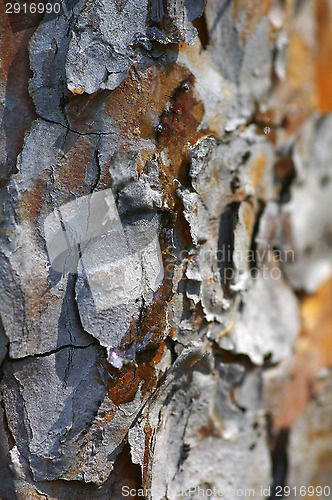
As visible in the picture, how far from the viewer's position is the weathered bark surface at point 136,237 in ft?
1.17

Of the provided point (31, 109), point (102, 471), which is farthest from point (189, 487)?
point (31, 109)

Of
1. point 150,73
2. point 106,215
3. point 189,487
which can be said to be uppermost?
point 150,73

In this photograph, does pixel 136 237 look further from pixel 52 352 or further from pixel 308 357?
pixel 308 357

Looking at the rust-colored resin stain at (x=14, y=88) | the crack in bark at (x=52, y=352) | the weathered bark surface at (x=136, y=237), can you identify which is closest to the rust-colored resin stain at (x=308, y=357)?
the weathered bark surface at (x=136, y=237)

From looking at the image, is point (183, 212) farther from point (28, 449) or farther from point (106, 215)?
point (28, 449)

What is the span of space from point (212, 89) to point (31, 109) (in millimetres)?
196

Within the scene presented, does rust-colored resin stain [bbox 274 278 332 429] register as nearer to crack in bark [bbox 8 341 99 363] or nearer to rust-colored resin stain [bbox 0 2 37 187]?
crack in bark [bbox 8 341 99 363]

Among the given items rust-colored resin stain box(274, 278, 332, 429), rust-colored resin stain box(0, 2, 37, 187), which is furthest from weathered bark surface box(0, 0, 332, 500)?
rust-colored resin stain box(274, 278, 332, 429)

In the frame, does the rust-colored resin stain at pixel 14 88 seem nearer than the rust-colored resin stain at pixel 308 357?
Yes

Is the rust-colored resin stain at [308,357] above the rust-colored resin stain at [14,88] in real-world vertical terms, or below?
below

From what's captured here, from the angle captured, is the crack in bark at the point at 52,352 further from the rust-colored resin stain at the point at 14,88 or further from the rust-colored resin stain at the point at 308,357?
the rust-colored resin stain at the point at 308,357

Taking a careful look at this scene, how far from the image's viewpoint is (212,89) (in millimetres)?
437

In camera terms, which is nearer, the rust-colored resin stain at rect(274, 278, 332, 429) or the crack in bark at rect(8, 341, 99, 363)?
the crack in bark at rect(8, 341, 99, 363)

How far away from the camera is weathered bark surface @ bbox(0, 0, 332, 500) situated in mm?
357
